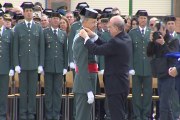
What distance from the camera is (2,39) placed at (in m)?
11.7

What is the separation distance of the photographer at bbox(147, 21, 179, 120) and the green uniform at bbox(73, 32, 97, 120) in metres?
1.94

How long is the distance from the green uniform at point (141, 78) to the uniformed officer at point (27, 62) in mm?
2048

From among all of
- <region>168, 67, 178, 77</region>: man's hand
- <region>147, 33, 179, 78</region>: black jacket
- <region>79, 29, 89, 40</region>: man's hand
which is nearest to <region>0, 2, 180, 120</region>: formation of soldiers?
<region>147, 33, 179, 78</region>: black jacket

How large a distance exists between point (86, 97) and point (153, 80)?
381 cm

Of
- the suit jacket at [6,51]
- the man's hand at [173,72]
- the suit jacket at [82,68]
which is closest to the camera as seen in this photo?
the suit jacket at [82,68]

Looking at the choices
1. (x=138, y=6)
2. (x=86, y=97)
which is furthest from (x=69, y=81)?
(x=138, y=6)

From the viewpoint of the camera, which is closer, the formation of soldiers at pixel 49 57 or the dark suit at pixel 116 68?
the dark suit at pixel 116 68

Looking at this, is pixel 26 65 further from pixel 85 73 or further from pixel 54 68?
pixel 85 73

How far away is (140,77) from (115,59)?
357cm

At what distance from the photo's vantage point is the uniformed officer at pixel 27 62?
11742mm

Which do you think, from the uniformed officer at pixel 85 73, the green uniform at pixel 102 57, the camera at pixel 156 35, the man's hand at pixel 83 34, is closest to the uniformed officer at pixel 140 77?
the green uniform at pixel 102 57

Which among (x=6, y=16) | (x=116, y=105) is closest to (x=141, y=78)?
(x=6, y=16)

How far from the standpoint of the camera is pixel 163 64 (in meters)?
10.7

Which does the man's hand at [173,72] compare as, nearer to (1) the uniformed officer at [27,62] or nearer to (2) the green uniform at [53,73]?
(2) the green uniform at [53,73]
